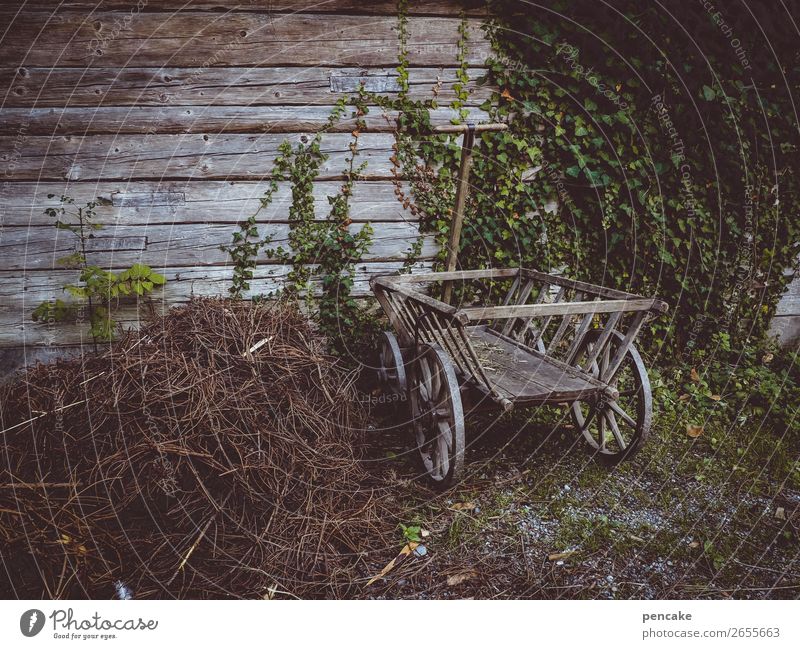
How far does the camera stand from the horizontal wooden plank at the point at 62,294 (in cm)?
390

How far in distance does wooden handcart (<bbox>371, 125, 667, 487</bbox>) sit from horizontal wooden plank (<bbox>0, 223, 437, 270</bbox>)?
1.13m

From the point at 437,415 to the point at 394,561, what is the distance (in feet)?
2.70

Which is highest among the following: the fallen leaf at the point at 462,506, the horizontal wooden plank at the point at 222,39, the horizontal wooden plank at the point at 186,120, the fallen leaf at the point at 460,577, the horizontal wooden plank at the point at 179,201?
the horizontal wooden plank at the point at 222,39

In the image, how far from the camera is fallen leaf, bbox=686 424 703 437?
3.95 meters

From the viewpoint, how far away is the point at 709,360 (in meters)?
4.48

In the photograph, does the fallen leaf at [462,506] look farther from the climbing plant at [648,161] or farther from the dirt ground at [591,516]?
the climbing plant at [648,161]

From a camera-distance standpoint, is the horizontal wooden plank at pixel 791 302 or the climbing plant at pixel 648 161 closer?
the climbing plant at pixel 648 161

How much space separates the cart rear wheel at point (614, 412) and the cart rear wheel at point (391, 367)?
1140 millimetres

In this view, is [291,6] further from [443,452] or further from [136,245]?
[443,452]

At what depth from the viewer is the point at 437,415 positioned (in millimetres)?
3158

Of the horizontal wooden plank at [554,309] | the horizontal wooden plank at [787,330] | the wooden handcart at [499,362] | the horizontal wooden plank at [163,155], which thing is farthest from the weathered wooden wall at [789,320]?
the horizontal wooden plank at [163,155]

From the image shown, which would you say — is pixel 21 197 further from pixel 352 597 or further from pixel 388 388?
pixel 352 597

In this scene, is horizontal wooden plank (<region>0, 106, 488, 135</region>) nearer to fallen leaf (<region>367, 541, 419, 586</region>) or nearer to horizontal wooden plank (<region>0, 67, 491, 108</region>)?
horizontal wooden plank (<region>0, 67, 491, 108</region>)

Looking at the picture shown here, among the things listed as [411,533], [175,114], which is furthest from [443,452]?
[175,114]
